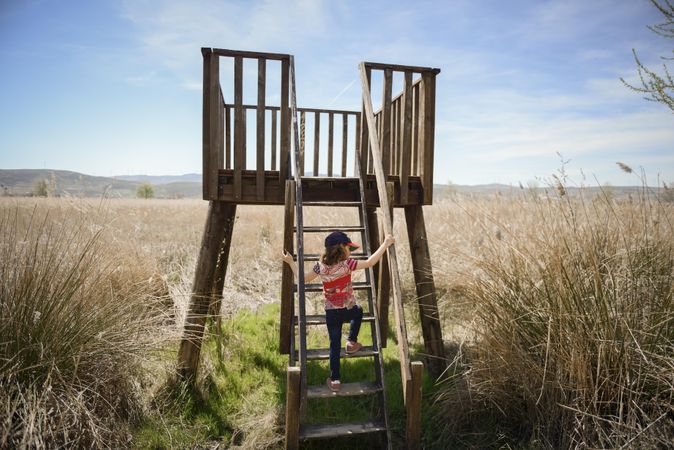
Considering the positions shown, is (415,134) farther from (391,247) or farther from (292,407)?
(292,407)

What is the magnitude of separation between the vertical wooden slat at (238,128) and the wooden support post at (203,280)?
0.42m

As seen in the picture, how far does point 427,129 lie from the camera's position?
5379 millimetres

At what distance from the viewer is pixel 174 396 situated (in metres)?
4.78

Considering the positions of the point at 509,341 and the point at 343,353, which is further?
the point at 343,353

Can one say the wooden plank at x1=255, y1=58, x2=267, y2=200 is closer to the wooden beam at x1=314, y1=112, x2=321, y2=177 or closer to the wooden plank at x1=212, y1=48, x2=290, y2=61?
the wooden plank at x1=212, y1=48, x2=290, y2=61

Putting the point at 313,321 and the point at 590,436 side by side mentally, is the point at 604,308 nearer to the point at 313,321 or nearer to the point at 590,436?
the point at 590,436

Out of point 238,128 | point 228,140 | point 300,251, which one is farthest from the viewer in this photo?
point 228,140

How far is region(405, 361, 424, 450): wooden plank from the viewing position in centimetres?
327

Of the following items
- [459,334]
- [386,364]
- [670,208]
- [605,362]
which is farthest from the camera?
[459,334]

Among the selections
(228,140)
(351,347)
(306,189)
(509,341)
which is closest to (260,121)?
(306,189)

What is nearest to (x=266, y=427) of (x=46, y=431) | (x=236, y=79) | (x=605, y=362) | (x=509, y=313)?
(x=46, y=431)

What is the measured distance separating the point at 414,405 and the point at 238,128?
11.5 feet

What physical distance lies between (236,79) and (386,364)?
415 cm

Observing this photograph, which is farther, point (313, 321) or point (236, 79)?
point (236, 79)
